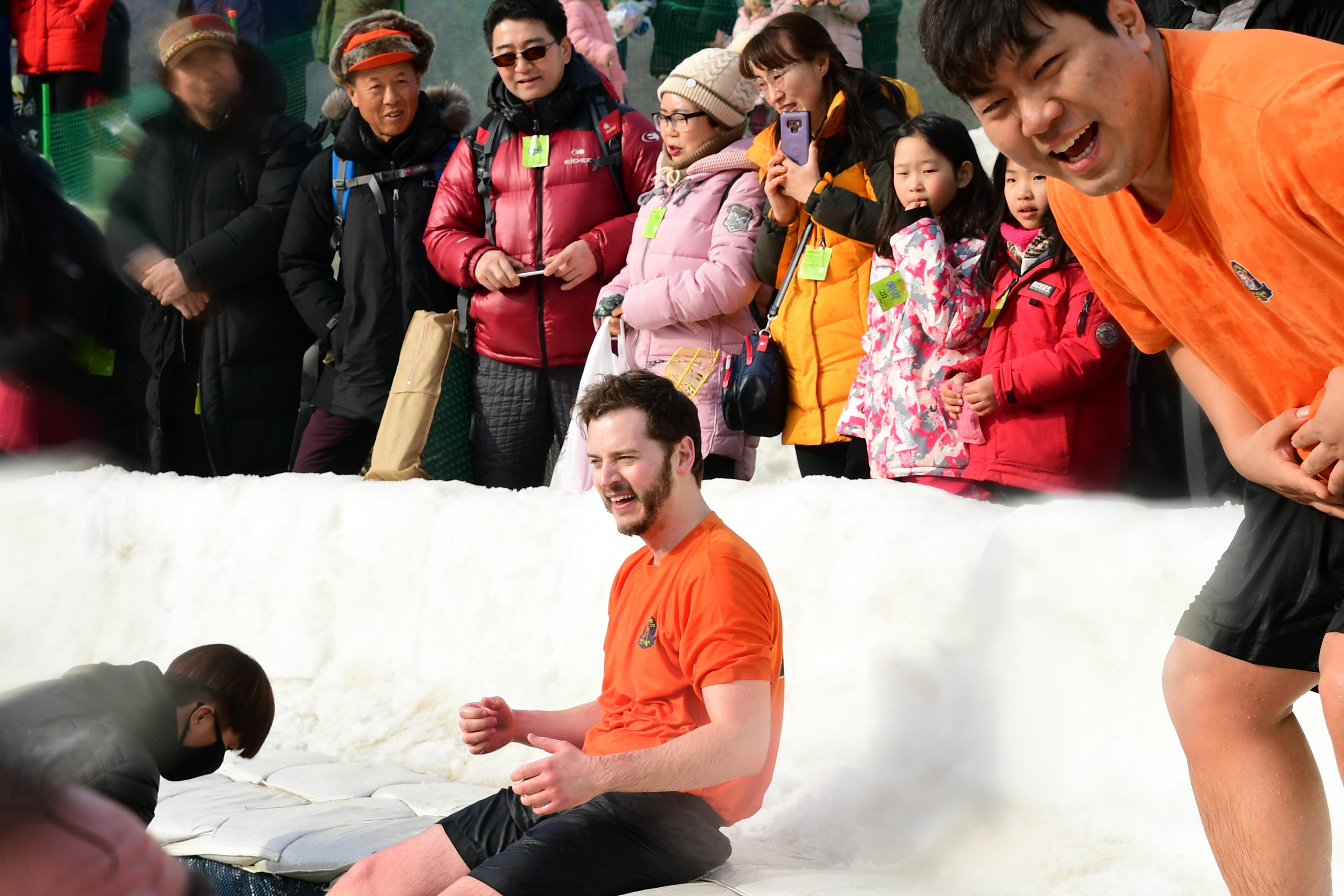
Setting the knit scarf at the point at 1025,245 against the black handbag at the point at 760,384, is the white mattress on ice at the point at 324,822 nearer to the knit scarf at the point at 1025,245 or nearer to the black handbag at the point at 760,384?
the black handbag at the point at 760,384

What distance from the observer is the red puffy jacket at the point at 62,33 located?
7.64 meters

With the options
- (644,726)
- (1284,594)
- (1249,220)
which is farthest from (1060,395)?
(1249,220)

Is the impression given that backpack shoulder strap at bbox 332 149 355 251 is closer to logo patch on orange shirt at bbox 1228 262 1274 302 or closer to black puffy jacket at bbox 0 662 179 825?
black puffy jacket at bbox 0 662 179 825

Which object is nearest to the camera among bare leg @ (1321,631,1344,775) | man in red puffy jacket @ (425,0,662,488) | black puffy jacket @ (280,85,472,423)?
bare leg @ (1321,631,1344,775)

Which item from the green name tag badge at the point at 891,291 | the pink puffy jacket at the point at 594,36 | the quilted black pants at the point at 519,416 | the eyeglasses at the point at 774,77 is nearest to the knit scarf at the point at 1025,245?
the green name tag badge at the point at 891,291

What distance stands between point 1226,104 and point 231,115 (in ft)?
15.1

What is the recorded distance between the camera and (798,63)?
13.5ft

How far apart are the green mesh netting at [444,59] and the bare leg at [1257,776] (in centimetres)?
580

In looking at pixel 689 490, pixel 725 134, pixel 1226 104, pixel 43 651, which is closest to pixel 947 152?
pixel 725 134

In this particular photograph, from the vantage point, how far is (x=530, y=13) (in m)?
4.80

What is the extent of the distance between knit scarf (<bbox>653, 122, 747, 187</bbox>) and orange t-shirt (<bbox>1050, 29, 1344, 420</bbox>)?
2590 mm

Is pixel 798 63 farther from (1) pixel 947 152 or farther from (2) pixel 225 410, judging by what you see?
(2) pixel 225 410

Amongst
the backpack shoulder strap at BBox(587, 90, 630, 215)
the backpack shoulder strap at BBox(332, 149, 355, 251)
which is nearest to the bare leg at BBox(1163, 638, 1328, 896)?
the backpack shoulder strap at BBox(587, 90, 630, 215)

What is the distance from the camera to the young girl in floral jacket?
3725 millimetres
